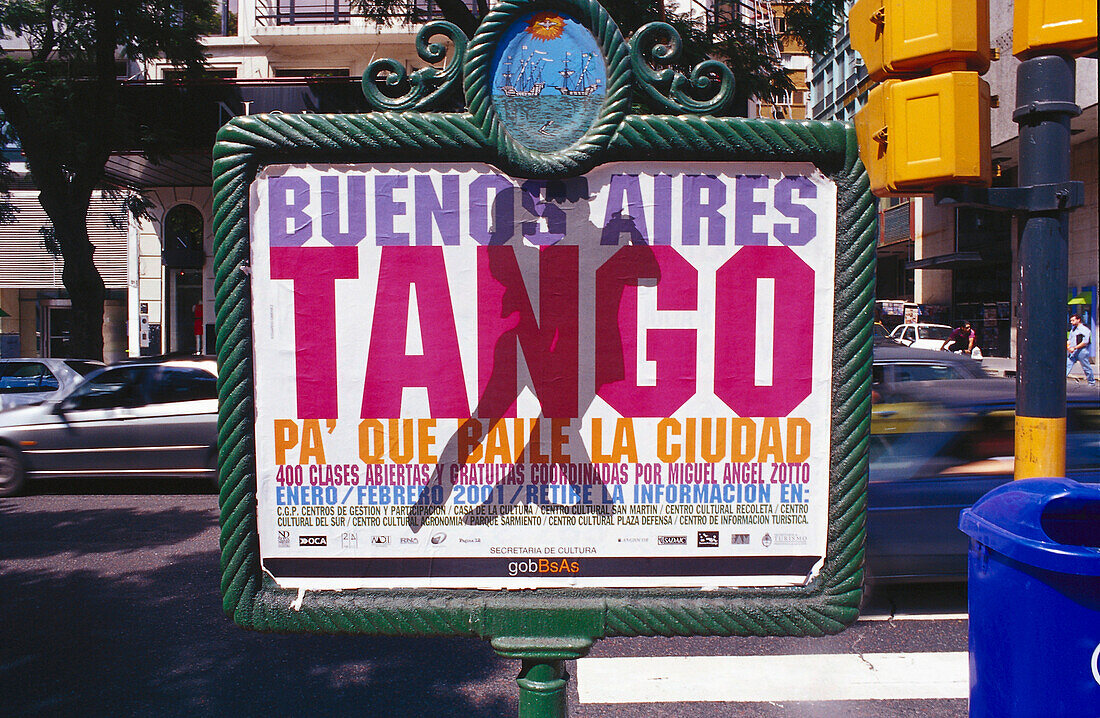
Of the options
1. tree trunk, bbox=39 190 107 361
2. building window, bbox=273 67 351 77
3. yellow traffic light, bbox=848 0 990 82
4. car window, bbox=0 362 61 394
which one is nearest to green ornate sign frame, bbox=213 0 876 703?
yellow traffic light, bbox=848 0 990 82

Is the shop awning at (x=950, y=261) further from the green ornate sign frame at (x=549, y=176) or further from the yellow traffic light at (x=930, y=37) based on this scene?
the green ornate sign frame at (x=549, y=176)

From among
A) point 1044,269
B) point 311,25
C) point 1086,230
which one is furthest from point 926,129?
point 1086,230

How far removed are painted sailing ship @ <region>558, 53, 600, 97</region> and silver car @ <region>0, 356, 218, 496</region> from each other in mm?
8647

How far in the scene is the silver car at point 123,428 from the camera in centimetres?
924

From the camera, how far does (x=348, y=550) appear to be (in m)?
1.70

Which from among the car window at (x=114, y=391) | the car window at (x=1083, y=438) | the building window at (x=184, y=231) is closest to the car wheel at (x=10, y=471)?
the car window at (x=114, y=391)

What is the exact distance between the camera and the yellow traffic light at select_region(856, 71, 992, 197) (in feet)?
5.77

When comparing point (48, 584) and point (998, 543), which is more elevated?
point (998, 543)

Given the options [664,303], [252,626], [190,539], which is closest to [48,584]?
[190,539]

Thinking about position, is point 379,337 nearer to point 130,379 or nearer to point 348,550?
point 348,550

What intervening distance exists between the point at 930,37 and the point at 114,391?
10.0 m

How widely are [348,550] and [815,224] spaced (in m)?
1.25

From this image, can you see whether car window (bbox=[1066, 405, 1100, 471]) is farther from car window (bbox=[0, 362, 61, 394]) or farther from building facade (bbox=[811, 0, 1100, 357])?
building facade (bbox=[811, 0, 1100, 357])

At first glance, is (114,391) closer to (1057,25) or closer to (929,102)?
(929,102)
